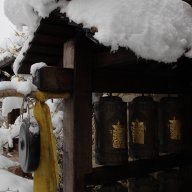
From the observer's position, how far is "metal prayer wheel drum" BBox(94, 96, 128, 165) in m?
3.90

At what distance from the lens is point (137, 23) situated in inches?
115

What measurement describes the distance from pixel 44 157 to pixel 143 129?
4.32ft

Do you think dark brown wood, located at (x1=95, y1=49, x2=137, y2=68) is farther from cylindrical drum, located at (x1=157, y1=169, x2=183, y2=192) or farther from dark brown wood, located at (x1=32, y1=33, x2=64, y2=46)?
cylindrical drum, located at (x1=157, y1=169, x2=183, y2=192)

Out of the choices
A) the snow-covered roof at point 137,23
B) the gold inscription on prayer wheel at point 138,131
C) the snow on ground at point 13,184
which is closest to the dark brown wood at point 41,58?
the snow-covered roof at point 137,23

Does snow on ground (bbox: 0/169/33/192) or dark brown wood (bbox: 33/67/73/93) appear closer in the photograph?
dark brown wood (bbox: 33/67/73/93)

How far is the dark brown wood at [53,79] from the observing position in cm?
343

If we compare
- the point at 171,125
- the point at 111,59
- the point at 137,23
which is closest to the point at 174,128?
the point at 171,125

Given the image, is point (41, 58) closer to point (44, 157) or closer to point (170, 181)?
point (44, 157)

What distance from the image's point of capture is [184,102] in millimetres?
4781

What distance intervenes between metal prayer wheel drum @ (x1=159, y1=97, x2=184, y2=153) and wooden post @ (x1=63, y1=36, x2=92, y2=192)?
129cm

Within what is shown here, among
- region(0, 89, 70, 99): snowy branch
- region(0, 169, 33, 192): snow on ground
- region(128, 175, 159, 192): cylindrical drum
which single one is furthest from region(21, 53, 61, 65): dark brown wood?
region(0, 169, 33, 192): snow on ground

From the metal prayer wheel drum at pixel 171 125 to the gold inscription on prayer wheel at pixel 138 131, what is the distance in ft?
1.53

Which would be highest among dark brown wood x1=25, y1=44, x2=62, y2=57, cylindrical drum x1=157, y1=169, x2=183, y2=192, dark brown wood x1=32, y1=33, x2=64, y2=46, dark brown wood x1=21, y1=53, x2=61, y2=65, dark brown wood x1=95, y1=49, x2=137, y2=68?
dark brown wood x1=32, y1=33, x2=64, y2=46

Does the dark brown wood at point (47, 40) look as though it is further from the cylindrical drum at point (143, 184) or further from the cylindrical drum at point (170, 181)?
the cylindrical drum at point (170, 181)
